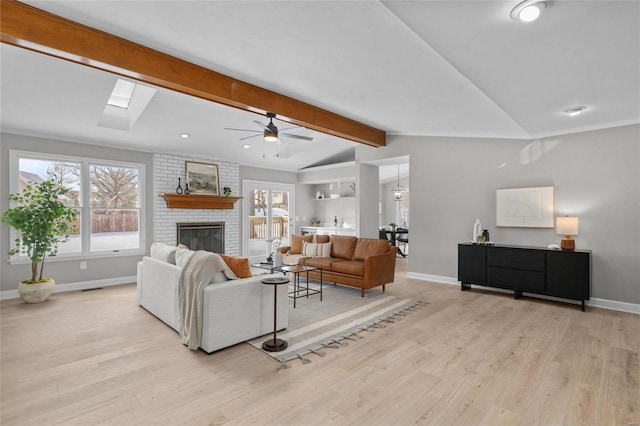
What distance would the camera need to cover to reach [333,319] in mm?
3893

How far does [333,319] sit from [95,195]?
4.90m

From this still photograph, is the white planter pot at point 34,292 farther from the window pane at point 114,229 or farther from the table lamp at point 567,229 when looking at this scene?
the table lamp at point 567,229

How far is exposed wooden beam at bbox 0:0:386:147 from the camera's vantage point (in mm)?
2482

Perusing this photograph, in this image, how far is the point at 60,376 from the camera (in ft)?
8.42

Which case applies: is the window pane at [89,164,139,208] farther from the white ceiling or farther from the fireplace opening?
the fireplace opening

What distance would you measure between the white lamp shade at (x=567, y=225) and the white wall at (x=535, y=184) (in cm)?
30

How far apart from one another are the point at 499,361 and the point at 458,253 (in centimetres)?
286

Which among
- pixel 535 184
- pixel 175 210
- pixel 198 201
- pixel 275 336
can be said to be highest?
pixel 535 184

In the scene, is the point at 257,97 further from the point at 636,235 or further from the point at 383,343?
the point at 636,235

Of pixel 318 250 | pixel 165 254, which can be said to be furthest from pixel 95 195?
pixel 318 250

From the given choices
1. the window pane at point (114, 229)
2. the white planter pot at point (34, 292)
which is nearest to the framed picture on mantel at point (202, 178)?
the window pane at point (114, 229)

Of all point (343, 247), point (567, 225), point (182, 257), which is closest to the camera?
point (182, 257)

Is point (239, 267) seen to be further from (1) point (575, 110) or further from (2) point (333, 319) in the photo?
(1) point (575, 110)

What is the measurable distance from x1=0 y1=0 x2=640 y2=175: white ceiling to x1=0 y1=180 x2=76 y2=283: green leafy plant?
1041 millimetres
